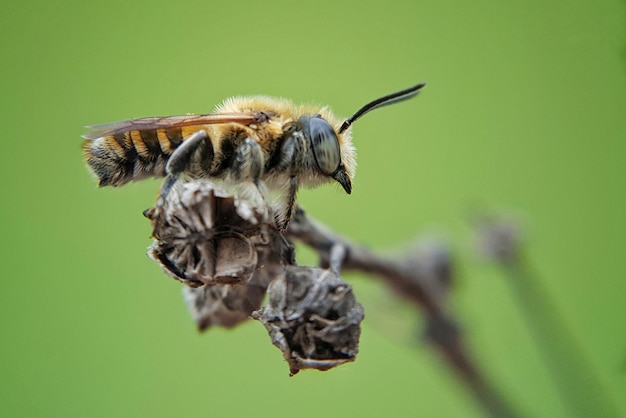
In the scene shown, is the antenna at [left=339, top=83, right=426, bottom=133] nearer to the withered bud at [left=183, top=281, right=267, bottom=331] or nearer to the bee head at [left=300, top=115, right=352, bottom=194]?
the bee head at [left=300, top=115, right=352, bottom=194]

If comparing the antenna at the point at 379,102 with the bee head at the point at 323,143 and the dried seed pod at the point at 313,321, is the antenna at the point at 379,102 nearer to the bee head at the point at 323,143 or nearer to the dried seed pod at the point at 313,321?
the bee head at the point at 323,143

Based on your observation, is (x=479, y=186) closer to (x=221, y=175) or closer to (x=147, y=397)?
(x=147, y=397)

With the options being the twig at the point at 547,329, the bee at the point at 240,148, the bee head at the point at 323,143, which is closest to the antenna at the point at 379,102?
the bee at the point at 240,148

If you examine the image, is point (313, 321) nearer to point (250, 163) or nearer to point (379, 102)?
point (250, 163)

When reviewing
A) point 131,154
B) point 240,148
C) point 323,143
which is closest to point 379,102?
point 323,143

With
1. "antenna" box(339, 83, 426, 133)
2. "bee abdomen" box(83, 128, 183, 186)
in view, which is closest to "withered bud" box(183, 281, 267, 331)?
"bee abdomen" box(83, 128, 183, 186)
